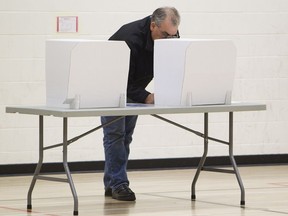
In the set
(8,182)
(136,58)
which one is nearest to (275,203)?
(136,58)

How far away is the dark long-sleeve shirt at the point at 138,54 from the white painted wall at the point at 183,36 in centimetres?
160

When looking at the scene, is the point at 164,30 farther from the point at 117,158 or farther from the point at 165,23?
the point at 117,158

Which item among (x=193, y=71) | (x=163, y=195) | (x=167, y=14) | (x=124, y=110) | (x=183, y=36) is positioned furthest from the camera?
(x=183, y=36)

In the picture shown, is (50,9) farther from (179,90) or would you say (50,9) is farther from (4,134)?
(179,90)

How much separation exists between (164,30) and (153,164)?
2.21 metres

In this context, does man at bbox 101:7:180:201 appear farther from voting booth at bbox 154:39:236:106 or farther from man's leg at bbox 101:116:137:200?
voting booth at bbox 154:39:236:106

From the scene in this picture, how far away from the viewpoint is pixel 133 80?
5.69 m

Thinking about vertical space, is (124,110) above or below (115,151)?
above

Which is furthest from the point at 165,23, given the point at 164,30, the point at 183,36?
the point at 183,36

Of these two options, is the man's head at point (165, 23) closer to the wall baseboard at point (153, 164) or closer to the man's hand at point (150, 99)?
the man's hand at point (150, 99)

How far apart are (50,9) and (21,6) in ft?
0.78

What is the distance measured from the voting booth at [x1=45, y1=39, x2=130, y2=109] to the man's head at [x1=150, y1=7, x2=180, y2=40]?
0.40 meters

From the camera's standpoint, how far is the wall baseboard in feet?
23.6

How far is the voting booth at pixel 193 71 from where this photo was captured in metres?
5.30
